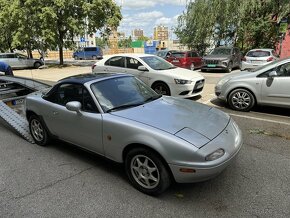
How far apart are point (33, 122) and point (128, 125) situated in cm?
261

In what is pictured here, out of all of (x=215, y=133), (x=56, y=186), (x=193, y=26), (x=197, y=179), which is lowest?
(x=56, y=186)

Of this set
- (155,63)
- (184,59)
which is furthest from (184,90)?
(184,59)

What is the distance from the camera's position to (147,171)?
134 inches

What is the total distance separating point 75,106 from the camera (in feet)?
13.0

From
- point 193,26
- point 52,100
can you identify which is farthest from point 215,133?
point 193,26

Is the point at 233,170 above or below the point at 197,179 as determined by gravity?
below

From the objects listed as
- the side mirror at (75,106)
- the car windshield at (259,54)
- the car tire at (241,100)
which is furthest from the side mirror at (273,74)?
the car windshield at (259,54)

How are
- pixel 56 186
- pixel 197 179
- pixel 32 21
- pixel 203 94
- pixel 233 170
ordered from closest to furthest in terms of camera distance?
1. pixel 197 179
2. pixel 56 186
3. pixel 233 170
4. pixel 203 94
5. pixel 32 21

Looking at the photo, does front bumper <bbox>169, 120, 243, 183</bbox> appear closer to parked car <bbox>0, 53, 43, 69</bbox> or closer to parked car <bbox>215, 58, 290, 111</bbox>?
parked car <bbox>215, 58, 290, 111</bbox>

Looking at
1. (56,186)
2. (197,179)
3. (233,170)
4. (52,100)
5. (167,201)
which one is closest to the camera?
(197,179)

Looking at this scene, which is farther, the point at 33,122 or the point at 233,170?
the point at 33,122

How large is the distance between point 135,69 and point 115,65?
100cm

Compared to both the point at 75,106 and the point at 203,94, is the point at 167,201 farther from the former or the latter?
the point at 203,94

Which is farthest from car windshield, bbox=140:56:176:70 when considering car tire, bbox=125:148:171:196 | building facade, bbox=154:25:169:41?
building facade, bbox=154:25:169:41
